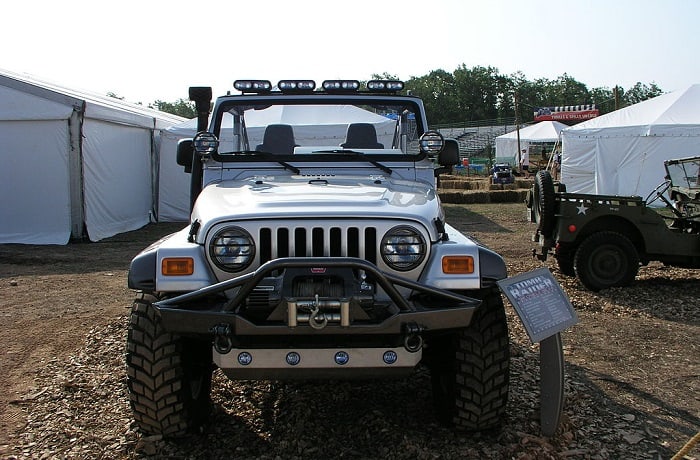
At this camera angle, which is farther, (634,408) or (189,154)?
(189,154)

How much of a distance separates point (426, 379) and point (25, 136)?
10.5m

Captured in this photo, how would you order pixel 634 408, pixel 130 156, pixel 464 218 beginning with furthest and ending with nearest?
pixel 464 218 → pixel 130 156 → pixel 634 408

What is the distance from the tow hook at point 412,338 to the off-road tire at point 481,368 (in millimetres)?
340

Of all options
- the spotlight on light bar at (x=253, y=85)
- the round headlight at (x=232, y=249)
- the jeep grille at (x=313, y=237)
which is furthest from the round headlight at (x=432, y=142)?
the round headlight at (x=232, y=249)

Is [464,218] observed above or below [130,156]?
below

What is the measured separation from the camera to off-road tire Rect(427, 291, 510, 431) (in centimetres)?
322

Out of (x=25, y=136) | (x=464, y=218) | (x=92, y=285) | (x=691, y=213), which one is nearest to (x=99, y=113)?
(x=25, y=136)

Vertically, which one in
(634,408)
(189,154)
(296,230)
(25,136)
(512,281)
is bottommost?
(634,408)

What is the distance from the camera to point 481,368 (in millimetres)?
3223

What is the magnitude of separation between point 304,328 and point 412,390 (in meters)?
1.60

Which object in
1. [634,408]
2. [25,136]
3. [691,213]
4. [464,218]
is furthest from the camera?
[464,218]

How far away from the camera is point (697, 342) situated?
5.40 metres

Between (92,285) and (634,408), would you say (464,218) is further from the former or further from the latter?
(634,408)

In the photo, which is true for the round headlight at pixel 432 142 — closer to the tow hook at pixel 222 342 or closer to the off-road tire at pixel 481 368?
the off-road tire at pixel 481 368
